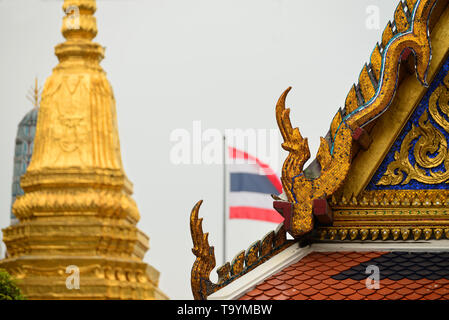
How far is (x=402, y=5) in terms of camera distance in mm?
7121

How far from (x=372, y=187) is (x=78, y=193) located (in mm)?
31855

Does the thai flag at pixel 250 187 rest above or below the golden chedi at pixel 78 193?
below

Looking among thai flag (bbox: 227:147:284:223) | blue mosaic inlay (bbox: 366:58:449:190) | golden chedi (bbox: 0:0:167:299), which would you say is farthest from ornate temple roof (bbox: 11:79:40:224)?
blue mosaic inlay (bbox: 366:58:449:190)

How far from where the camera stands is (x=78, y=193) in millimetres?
38500

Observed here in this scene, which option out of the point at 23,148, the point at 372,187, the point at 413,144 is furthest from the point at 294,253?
the point at 23,148

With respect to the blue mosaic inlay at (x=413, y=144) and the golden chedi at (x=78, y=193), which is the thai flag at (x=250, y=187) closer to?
the golden chedi at (x=78, y=193)

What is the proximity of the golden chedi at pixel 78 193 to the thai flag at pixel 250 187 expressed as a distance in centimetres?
945

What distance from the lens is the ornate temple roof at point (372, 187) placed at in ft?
22.4

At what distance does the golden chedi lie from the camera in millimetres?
36500

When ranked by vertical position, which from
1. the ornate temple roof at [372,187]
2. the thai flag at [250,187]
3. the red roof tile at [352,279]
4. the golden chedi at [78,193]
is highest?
the golden chedi at [78,193]

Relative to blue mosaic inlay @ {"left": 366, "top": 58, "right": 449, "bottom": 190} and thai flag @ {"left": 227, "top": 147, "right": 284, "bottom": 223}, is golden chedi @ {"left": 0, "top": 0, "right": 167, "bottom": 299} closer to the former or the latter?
thai flag @ {"left": 227, "top": 147, "right": 284, "bottom": 223}

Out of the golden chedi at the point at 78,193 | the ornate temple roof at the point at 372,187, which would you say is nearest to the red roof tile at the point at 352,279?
the ornate temple roof at the point at 372,187

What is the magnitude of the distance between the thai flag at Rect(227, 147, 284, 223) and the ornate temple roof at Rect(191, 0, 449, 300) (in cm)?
1944
